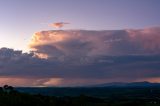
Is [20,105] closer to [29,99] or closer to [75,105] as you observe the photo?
[29,99]

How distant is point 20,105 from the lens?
549 ft

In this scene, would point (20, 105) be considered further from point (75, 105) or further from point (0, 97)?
point (75, 105)

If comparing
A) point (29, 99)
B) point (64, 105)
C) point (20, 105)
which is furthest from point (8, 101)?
point (64, 105)

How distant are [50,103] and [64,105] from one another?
6.68 m

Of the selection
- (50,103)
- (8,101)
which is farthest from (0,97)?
(50,103)

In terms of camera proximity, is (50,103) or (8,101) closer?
(8,101)

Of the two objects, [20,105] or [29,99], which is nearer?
[20,105]

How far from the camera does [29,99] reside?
182750 millimetres

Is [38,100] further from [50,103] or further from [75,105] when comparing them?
[75,105]

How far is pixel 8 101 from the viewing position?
166 meters

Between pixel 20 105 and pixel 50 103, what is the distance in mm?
19401

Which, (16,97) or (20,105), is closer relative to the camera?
(20,105)

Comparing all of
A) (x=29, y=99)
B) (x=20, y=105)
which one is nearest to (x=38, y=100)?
(x=29, y=99)

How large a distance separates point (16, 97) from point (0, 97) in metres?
10.6
